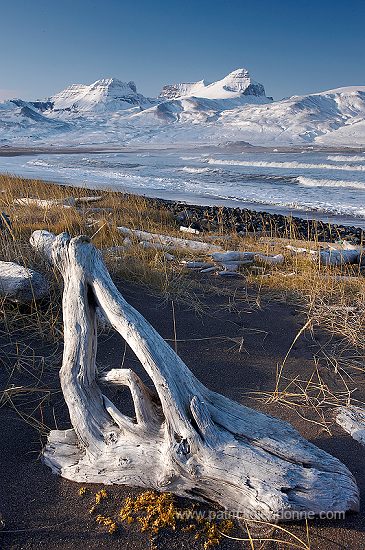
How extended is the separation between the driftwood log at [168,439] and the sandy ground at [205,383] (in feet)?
0.36

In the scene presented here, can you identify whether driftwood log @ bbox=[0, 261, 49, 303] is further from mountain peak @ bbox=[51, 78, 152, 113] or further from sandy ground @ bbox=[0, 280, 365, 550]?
mountain peak @ bbox=[51, 78, 152, 113]

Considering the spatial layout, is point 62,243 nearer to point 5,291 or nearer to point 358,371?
point 5,291

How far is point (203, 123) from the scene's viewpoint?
4446 inches

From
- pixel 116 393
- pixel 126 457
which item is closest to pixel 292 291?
pixel 116 393

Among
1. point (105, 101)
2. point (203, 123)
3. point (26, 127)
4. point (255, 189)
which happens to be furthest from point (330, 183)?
point (105, 101)

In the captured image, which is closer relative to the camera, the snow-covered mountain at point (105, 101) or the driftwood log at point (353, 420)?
the driftwood log at point (353, 420)

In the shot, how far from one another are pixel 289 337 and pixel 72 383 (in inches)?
84.1

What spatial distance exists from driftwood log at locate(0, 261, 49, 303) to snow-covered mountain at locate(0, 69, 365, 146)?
236 ft

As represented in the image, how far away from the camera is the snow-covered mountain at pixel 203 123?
85.2 meters

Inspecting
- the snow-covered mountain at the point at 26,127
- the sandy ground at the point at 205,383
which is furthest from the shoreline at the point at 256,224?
the snow-covered mountain at the point at 26,127

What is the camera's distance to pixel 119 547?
1.68 metres

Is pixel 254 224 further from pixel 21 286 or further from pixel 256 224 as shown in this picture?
pixel 21 286

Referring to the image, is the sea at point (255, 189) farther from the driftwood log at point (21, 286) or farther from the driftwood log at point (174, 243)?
the driftwood log at point (21, 286)

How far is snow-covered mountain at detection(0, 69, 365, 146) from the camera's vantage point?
3352 inches
